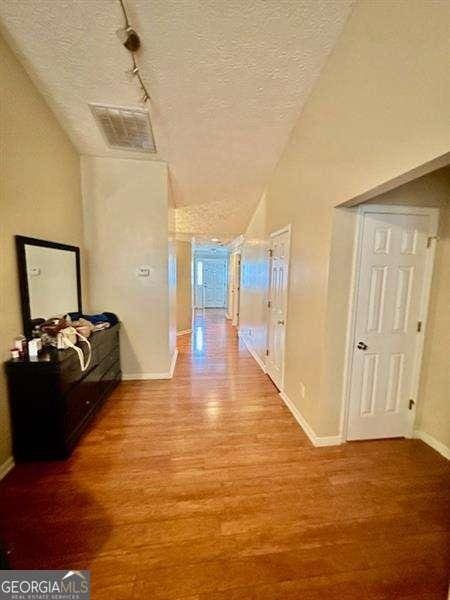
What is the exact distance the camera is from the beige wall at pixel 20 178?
1.76 metres

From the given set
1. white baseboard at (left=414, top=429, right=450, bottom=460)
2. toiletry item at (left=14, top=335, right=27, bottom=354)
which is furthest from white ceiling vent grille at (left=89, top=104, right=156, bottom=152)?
white baseboard at (left=414, top=429, right=450, bottom=460)

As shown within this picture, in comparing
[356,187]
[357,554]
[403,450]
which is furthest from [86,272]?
[403,450]

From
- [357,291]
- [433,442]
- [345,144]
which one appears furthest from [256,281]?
[433,442]

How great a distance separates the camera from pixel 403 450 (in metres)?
2.04

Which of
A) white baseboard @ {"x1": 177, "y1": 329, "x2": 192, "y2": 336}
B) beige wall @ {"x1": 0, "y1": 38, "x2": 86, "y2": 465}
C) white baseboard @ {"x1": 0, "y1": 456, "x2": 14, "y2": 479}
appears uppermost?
beige wall @ {"x1": 0, "y1": 38, "x2": 86, "y2": 465}

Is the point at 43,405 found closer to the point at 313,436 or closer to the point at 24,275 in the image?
the point at 24,275

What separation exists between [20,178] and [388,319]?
3212 millimetres

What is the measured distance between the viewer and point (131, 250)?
3.13 m

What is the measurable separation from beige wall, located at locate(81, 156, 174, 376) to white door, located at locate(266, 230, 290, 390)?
1.48 metres

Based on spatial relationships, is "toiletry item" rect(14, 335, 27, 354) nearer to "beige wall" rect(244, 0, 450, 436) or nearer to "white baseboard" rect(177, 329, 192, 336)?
"beige wall" rect(244, 0, 450, 436)

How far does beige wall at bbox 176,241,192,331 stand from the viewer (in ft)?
18.8

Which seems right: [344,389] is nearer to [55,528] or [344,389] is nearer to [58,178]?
[55,528]

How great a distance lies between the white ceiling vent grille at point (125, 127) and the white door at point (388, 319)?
225cm

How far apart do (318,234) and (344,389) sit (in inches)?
53.1
